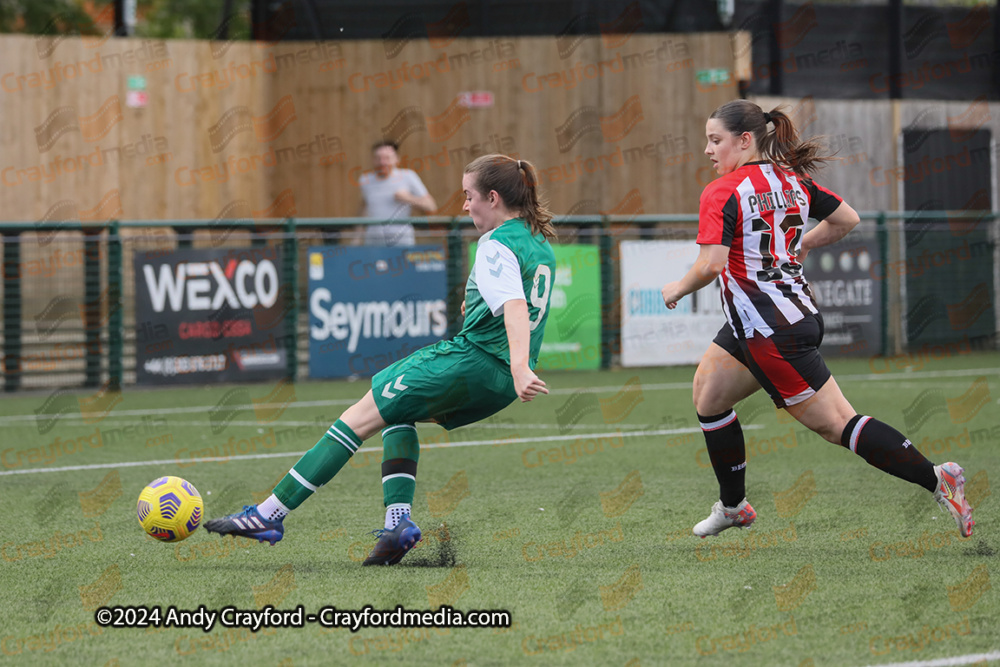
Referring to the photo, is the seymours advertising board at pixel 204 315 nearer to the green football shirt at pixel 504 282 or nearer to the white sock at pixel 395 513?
the white sock at pixel 395 513

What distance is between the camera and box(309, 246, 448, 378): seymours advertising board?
14.2 meters

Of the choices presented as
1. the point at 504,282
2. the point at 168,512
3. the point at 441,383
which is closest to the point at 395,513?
the point at 441,383

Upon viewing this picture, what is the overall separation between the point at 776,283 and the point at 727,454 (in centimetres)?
85

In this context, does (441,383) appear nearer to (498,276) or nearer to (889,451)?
(498,276)

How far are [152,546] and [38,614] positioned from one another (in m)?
1.23

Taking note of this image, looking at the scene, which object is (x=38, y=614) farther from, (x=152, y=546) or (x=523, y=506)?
(x=523, y=506)

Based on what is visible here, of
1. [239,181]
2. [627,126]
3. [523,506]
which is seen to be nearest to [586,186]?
[627,126]

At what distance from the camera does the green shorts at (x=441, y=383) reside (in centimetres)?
505

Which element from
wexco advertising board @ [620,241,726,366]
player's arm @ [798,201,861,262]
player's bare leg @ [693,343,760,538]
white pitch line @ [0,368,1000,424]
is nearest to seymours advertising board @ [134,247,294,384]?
white pitch line @ [0,368,1000,424]

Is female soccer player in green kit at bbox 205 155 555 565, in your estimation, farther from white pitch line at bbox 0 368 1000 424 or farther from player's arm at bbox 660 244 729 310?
white pitch line at bbox 0 368 1000 424

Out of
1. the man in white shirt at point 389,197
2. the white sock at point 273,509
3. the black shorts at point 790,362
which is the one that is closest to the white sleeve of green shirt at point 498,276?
the black shorts at point 790,362

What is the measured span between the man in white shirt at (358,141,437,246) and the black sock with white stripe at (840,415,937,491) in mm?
8769

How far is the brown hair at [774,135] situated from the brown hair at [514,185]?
0.85 m

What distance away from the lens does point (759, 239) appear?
206 inches
